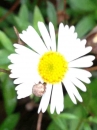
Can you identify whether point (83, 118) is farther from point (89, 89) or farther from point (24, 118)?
point (24, 118)

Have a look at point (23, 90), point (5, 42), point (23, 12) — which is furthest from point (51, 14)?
point (23, 90)

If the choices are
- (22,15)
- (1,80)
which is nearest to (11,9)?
(22,15)

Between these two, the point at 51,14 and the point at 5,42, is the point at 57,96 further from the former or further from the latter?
the point at 51,14

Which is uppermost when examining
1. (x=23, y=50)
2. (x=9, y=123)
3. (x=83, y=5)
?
(x=83, y=5)

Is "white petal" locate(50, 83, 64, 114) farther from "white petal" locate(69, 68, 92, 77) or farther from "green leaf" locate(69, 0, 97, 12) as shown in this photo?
"green leaf" locate(69, 0, 97, 12)

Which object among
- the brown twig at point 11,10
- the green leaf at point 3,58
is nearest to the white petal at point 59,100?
the green leaf at point 3,58
